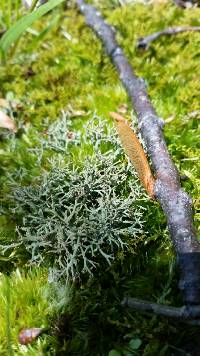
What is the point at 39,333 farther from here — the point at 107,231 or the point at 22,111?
the point at 22,111

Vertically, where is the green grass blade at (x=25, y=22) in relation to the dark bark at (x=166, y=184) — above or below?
Answer: above

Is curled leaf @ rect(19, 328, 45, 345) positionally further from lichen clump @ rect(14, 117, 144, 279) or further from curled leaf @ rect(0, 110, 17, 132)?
curled leaf @ rect(0, 110, 17, 132)

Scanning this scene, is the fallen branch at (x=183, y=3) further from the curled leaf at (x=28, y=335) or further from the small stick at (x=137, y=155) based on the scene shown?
the curled leaf at (x=28, y=335)

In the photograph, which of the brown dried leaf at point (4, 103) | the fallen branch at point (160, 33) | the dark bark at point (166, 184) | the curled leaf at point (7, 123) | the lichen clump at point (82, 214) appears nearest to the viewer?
the dark bark at point (166, 184)

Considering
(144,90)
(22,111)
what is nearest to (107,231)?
(144,90)

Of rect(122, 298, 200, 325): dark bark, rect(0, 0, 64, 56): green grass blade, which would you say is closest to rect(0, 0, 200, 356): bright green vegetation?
rect(122, 298, 200, 325): dark bark

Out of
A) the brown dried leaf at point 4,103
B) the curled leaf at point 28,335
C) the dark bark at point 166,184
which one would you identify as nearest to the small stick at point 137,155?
the dark bark at point 166,184
